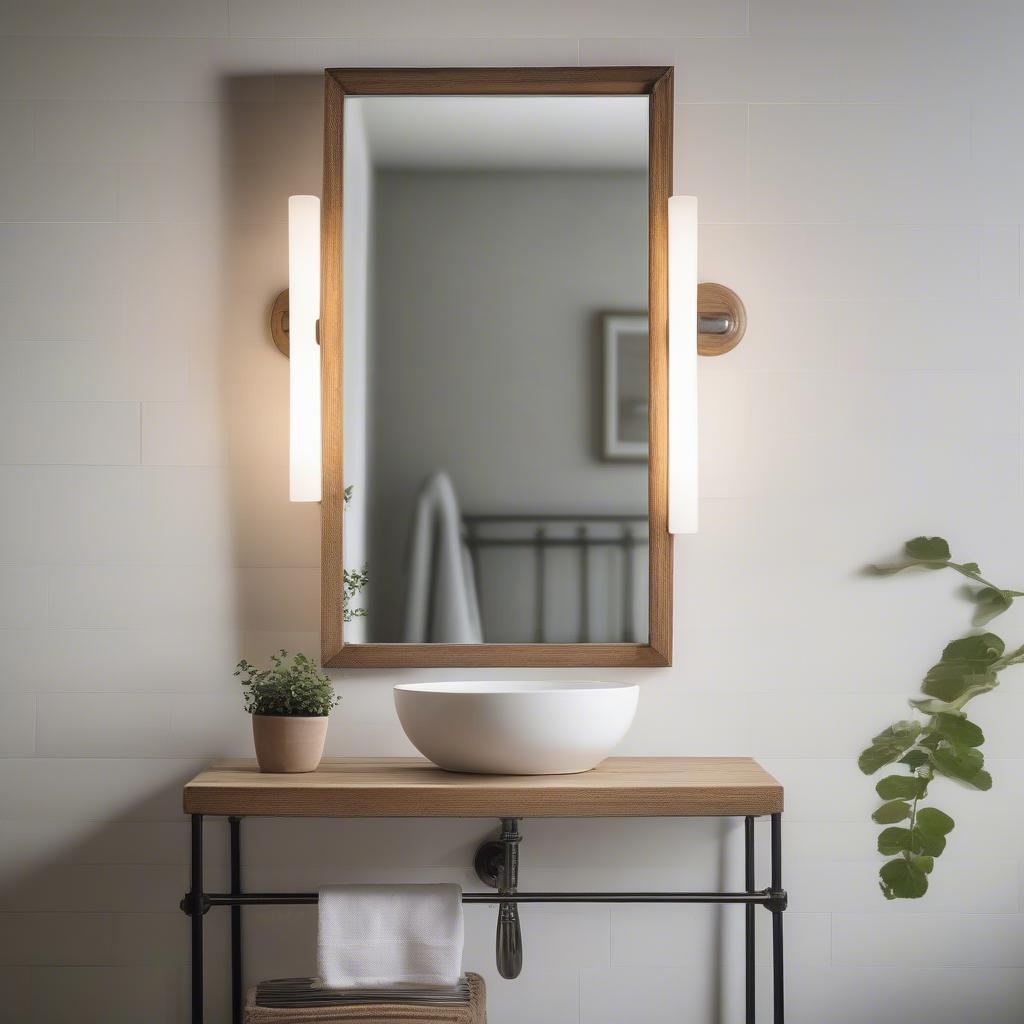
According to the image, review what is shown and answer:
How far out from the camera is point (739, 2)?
1.90 meters

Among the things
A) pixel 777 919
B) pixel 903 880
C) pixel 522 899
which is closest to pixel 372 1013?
pixel 522 899

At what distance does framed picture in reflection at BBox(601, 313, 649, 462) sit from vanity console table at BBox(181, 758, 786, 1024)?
53cm

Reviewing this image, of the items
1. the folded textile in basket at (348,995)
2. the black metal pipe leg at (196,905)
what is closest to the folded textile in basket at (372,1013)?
the folded textile in basket at (348,995)

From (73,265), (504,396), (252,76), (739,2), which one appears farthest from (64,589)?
(739,2)

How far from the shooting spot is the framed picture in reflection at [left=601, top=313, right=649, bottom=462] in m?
1.84

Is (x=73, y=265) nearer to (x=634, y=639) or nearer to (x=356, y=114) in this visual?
(x=356, y=114)

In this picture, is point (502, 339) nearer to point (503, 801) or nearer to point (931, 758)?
point (503, 801)

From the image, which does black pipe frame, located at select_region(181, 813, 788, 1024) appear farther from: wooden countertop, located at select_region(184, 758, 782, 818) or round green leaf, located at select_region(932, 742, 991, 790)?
round green leaf, located at select_region(932, 742, 991, 790)

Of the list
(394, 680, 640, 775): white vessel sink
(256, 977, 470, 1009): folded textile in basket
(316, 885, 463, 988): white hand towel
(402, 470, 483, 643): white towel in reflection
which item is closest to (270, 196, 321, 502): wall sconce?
(402, 470, 483, 643): white towel in reflection

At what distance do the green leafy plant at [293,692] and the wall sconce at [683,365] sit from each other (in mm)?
625

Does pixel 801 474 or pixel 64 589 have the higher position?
pixel 801 474

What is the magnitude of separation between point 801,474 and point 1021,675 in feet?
1.67

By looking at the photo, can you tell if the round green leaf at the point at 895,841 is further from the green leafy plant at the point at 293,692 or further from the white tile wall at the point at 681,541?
the green leafy plant at the point at 293,692

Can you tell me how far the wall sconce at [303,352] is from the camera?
5.83 feet
